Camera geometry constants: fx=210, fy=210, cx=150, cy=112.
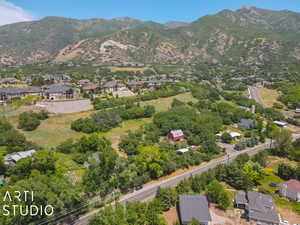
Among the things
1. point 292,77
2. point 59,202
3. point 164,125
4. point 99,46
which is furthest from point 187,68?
point 59,202

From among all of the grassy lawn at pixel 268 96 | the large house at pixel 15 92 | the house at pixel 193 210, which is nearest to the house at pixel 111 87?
the large house at pixel 15 92

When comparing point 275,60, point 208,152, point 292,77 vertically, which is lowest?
point 208,152

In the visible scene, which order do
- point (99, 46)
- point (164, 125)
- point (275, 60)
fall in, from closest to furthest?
point (164, 125), point (275, 60), point (99, 46)

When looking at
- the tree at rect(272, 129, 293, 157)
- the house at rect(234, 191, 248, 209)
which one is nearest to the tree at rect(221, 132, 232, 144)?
the tree at rect(272, 129, 293, 157)

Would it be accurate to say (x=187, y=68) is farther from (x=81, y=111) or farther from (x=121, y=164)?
(x=121, y=164)

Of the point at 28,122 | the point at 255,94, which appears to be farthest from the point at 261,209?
the point at 255,94

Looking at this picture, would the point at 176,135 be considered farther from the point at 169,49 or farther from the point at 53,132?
the point at 169,49
